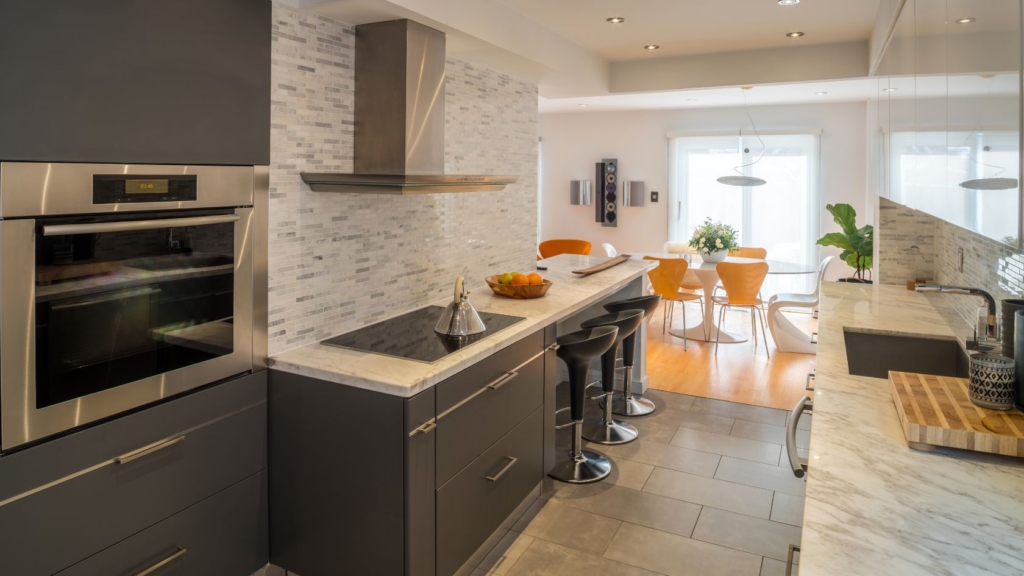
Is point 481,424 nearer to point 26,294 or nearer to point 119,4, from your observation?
point 26,294

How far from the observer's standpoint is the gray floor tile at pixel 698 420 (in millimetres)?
4098

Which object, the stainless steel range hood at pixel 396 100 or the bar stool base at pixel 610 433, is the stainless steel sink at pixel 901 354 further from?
the stainless steel range hood at pixel 396 100

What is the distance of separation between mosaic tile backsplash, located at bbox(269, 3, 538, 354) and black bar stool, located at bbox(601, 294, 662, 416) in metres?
0.84

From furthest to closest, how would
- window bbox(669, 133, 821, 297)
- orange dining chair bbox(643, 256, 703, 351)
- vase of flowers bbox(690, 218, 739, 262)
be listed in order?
1. window bbox(669, 133, 821, 297)
2. vase of flowers bbox(690, 218, 739, 262)
3. orange dining chair bbox(643, 256, 703, 351)

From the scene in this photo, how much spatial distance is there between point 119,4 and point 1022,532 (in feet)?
7.80

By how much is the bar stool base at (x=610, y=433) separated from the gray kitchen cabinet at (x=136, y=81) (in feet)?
8.13

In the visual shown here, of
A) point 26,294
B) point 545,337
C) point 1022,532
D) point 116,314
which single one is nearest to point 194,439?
point 116,314

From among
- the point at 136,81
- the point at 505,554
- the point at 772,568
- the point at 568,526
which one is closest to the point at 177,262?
the point at 136,81

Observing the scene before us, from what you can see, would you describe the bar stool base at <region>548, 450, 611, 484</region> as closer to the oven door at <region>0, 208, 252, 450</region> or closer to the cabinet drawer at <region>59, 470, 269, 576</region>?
the cabinet drawer at <region>59, 470, 269, 576</region>

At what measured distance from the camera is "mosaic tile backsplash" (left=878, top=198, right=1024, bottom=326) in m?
2.38

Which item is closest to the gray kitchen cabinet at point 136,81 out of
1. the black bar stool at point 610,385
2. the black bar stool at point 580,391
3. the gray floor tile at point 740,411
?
the black bar stool at point 580,391

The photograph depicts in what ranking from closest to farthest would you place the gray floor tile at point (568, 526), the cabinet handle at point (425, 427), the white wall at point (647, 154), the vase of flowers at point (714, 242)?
the cabinet handle at point (425, 427), the gray floor tile at point (568, 526), the vase of flowers at point (714, 242), the white wall at point (647, 154)

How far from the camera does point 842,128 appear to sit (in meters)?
7.72

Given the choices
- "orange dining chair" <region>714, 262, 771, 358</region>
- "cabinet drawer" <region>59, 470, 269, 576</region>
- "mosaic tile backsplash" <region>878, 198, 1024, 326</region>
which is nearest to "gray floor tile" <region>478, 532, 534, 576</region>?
"cabinet drawer" <region>59, 470, 269, 576</region>
